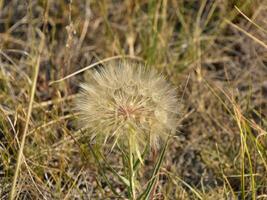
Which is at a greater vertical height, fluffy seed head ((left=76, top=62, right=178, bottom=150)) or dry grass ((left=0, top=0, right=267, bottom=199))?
fluffy seed head ((left=76, top=62, right=178, bottom=150))

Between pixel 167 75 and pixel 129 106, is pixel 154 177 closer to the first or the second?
pixel 129 106

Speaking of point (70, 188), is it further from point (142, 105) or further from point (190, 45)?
point (190, 45)

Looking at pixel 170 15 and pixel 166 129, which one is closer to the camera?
pixel 166 129

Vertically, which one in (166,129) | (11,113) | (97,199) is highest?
(166,129)

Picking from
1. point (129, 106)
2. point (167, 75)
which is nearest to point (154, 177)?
point (129, 106)

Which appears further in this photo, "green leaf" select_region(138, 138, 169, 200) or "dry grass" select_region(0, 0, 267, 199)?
"dry grass" select_region(0, 0, 267, 199)

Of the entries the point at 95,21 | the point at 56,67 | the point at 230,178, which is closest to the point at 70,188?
the point at 230,178
